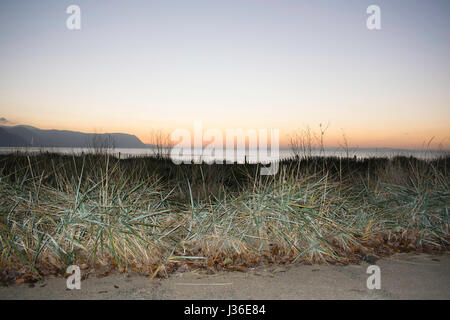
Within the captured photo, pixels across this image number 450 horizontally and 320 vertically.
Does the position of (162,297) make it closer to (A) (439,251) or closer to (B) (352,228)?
(B) (352,228)

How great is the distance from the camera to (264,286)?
3574 mm

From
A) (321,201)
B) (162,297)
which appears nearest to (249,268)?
(162,297)

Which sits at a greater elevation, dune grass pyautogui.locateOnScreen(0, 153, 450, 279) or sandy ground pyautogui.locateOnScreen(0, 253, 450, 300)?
dune grass pyautogui.locateOnScreen(0, 153, 450, 279)

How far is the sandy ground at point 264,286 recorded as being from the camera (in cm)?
337

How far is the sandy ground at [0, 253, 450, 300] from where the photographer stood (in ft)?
11.1

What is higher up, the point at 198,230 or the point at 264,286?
the point at 198,230

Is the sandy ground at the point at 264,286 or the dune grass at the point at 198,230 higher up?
the dune grass at the point at 198,230

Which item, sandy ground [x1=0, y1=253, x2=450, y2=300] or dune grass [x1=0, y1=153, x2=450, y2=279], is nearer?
sandy ground [x1=0, y1=253, x2=450, y2=300]

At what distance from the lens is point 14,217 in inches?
182

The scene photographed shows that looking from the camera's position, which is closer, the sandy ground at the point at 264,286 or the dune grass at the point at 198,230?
the sandy ground at the point at 264,286

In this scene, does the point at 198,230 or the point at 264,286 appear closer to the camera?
the point at 264,286
